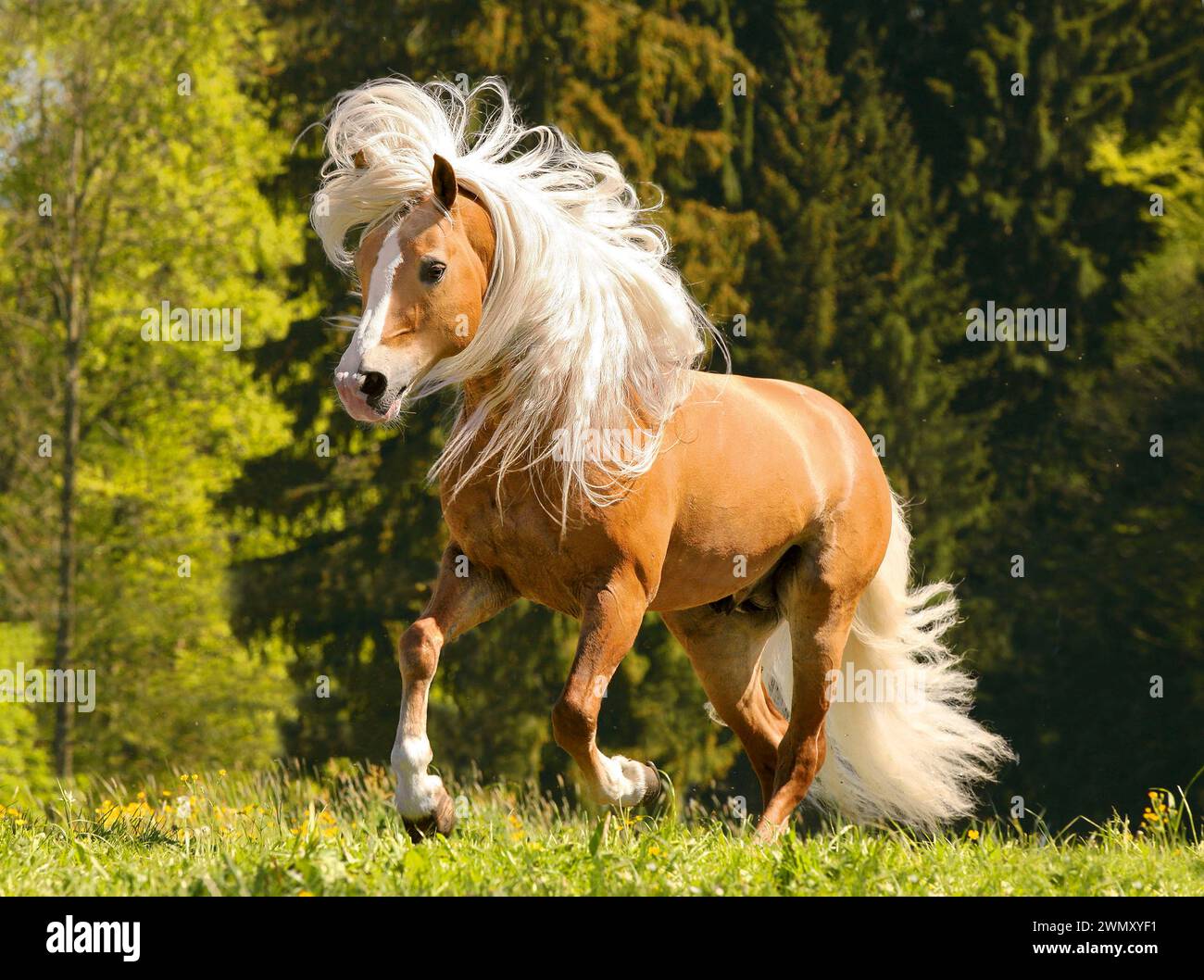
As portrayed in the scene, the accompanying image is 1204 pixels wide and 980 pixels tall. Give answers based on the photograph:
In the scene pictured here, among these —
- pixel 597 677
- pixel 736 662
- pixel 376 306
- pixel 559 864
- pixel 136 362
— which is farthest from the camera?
pixel 136 362

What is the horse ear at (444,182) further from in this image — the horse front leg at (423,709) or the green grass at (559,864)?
the green grass at (559,864)

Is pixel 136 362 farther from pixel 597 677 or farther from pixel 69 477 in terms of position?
pixel 597 677

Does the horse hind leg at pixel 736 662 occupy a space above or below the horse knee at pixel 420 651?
below

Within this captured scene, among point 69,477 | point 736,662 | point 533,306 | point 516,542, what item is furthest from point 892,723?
point 69,477

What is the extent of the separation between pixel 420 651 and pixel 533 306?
1.20 meters

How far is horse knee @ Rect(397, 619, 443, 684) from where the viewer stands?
193 inches

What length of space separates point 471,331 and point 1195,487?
496 inches

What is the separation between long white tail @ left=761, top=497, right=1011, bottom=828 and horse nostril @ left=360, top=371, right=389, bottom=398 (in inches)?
110

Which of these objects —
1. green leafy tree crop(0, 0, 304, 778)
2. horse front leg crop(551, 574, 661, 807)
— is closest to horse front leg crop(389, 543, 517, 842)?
horse front leg crop(551, 574, 661, 807)

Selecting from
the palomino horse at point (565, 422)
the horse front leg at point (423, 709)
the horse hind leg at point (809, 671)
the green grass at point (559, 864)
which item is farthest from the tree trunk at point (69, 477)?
the horse front leg at point (423, 709)

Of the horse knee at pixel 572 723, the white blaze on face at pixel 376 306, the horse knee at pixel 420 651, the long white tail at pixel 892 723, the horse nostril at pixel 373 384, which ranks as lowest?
the long white tail at pixel 892 723

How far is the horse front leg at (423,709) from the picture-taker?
15.9 ft

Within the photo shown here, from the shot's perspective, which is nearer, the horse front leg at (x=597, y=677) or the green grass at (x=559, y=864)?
the green grass at (x=559, y=864)

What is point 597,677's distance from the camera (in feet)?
16.6
